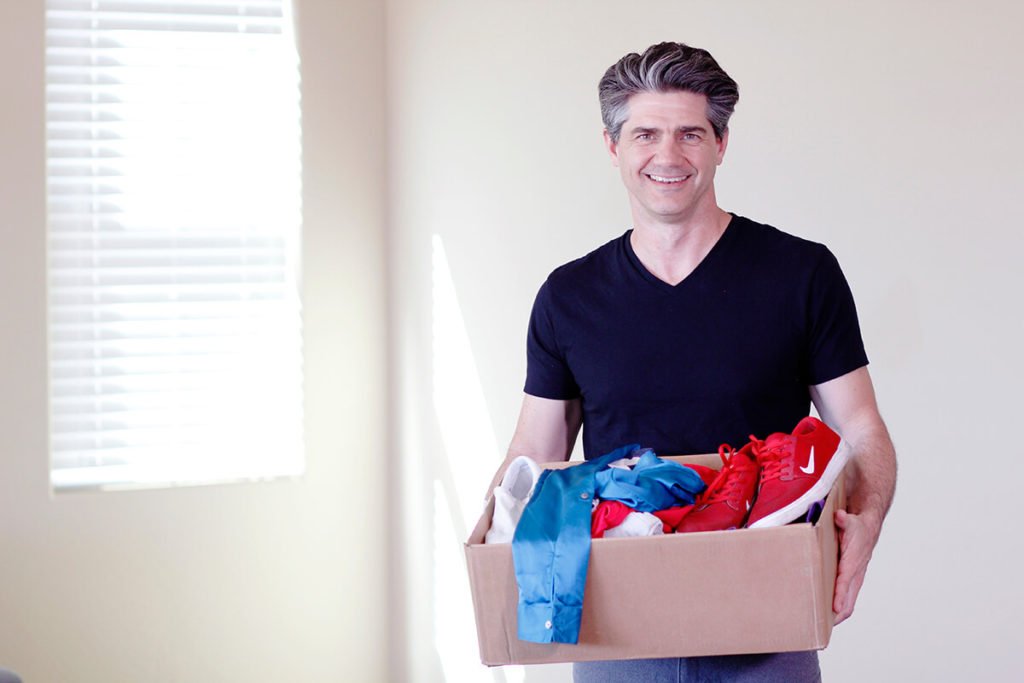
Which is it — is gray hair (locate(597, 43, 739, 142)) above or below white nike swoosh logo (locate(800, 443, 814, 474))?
above

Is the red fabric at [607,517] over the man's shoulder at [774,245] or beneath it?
beneath

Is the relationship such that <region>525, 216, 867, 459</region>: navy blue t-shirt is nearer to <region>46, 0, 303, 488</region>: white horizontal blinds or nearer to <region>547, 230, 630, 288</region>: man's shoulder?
<region>547, 230, 630, 288</region>: man's shoulder

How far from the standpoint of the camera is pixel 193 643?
10.6 ft

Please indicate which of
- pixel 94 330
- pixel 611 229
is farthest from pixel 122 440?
pixel 611 229

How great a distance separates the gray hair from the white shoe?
519mm

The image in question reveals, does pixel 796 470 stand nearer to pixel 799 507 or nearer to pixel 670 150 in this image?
pixel 799 507

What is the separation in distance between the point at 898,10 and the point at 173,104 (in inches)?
75.1

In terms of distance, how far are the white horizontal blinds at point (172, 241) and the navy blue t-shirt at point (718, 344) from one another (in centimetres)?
175

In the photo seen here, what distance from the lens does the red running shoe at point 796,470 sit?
129 cm

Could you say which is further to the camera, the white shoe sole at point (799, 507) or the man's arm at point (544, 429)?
the man's arm at point (544, 429)

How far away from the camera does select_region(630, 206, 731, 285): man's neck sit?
1.71m

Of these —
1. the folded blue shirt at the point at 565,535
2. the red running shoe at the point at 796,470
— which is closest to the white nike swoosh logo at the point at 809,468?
the red running shoe at the point at 796,470

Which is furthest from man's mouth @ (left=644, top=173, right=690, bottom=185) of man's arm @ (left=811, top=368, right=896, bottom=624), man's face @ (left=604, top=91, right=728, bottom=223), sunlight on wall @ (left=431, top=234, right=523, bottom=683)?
sunlight on wall @ (left=431, top=234, right=523, bottom=683)

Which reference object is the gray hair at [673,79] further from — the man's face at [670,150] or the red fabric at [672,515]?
the red fabric at [672,515]
